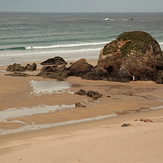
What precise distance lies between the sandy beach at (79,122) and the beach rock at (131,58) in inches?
34.5

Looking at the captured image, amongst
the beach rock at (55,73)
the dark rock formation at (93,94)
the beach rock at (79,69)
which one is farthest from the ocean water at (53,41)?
the dark rock formation at (93,94)

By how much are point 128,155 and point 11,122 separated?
253 inches

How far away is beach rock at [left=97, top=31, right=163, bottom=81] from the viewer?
60.2 ft

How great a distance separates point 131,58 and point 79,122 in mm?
8951

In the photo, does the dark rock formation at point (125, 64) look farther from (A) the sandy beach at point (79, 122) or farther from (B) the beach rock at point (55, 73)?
(A) the sandy beach at point (79, 122)

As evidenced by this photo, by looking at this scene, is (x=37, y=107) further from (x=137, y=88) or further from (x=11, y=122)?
(x=137, y=88)

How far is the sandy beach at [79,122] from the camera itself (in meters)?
5.61

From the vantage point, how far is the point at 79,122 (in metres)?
10.7

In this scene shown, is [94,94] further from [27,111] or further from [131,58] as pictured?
[131,58]

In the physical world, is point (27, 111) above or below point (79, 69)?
below

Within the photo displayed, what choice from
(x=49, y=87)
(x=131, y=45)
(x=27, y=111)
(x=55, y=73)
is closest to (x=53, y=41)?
(x=55, y=73)

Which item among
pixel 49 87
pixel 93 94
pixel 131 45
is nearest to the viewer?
pixel 93 94

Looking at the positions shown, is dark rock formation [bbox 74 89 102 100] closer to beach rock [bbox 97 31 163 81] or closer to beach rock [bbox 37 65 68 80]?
beach rock [bbox 97 31 163 81]

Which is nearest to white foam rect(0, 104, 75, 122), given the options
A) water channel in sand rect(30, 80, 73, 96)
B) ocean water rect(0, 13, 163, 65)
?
water channel in sand rect(30, 80, 73, 96)
